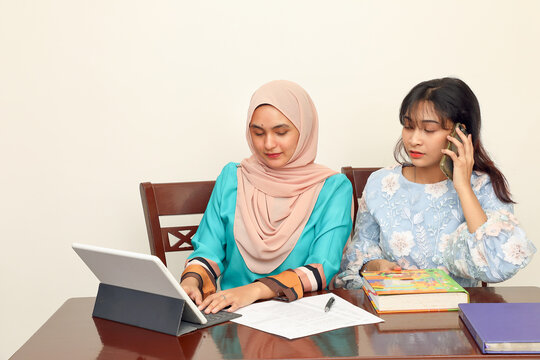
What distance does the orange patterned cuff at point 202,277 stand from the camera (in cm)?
162

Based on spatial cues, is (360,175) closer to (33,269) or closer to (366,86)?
(366,86)

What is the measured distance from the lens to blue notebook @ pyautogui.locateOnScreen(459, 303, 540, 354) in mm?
1065

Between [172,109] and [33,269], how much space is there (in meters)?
1.02

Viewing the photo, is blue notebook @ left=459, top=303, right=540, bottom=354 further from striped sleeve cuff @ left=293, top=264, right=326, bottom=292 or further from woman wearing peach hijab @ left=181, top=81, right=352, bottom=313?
woman wearing peach hijab @ left=181, top=81, right=352, bottom=313

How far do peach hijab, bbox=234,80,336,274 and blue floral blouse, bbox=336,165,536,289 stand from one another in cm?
22

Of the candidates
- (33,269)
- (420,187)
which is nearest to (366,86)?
(420,187)

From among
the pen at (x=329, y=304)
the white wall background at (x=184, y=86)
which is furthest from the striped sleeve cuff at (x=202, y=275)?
the white wall background at (x=184, y=86)

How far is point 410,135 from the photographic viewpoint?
5.95 ft

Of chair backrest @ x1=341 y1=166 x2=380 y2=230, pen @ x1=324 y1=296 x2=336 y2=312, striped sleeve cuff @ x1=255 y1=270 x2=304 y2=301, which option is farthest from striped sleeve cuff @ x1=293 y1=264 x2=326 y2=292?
chair backrest @ x1=341 y1=166 x2=380 y2=230

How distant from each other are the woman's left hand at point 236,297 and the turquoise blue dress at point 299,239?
0.31m

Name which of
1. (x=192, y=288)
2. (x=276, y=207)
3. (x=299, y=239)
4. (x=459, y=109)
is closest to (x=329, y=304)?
(x=192, y=288)

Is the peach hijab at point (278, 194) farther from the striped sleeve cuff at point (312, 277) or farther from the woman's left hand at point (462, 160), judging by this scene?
the woman's left hand at point (462, 160)

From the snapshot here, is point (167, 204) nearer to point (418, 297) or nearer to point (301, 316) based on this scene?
point (301, 316)

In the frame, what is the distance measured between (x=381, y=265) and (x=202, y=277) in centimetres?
58
